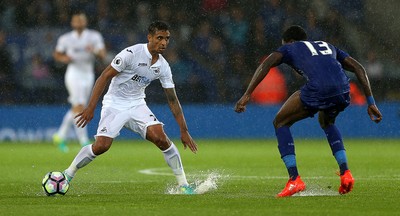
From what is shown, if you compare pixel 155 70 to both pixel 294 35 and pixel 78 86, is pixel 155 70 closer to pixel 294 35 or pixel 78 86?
pixel 294 35

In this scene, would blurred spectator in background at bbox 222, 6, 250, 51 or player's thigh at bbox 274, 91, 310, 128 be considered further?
blurred spectator in background at bbox 222, 6, 250, 51

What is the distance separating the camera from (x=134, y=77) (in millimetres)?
10297

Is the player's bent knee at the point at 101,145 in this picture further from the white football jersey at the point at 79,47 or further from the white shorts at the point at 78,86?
the white football jersey at the point at 79,47

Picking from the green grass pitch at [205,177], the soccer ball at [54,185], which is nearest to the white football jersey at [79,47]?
the green grass pitch at [205,177]

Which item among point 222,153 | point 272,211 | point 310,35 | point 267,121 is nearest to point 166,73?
point 272,211

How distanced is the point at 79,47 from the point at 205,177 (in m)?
7.28

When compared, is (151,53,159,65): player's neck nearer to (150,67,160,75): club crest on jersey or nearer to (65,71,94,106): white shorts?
(150,67,160,75): club crest on jersey

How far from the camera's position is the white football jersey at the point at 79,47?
19.0 m

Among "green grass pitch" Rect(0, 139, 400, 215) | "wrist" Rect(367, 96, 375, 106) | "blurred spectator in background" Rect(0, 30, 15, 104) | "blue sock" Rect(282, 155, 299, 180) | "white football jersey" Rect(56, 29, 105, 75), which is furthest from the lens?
"blurred spectator in background" Rect(0, 30, 15, 104)

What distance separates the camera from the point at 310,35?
2317 centimetres

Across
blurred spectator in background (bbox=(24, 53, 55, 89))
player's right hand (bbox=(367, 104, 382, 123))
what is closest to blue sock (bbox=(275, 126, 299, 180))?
player's right hand (bbox=(367, 104, 382, 123))

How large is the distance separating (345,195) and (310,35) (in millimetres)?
13876

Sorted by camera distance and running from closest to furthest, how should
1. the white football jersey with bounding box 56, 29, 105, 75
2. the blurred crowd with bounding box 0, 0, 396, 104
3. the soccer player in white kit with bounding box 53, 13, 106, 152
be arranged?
the soccer player in white kit with bounding box 53, 13, 106, 152
the white football jersey with bounding box 56, 29, 105, 75
the blurred crowd with bounding box 0, 0, 396, 104

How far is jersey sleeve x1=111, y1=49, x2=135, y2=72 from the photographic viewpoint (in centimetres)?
998
